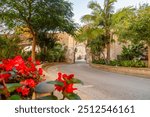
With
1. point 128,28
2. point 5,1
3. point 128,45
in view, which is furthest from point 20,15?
point 128,45

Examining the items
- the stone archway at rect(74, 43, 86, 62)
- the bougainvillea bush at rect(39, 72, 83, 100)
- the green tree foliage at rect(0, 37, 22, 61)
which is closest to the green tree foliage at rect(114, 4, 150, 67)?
the stone archway at rect(74, 43, 86, 62)

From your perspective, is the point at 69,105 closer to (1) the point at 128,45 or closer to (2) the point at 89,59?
(1) the point at 128,45

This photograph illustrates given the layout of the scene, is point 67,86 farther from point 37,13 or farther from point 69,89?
point 37,13

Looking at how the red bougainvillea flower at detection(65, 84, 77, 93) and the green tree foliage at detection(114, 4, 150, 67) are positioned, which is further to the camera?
the green tree foliage at detection(114, 4, 150, 67)

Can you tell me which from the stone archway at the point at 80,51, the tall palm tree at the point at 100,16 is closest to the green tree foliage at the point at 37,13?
the tall palm tree at the point at 100,16

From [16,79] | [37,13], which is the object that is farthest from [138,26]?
[16,79]

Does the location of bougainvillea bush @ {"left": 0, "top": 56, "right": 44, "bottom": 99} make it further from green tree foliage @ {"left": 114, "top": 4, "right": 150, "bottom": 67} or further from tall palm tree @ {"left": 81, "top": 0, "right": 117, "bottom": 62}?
tall palm tree @ {"left": 81, "top": 0, "right": 117, "bottom": 62}

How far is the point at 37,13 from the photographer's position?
15.7 meters

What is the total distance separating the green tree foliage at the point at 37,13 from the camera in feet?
50.4

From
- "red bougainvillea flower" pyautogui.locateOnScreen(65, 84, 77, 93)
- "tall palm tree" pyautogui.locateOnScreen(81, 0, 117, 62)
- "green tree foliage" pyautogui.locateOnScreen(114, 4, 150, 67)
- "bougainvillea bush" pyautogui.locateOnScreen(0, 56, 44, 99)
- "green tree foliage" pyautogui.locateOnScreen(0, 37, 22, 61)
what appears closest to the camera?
"red bougainvillea flower" pyautogui.locateOnScreen(65, 84, 77, 93)

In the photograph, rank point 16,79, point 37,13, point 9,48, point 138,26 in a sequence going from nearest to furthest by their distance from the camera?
point 16,79 < point 9,48 < point 138,26 < point 37,13

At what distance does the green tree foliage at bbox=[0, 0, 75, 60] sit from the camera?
15352mm

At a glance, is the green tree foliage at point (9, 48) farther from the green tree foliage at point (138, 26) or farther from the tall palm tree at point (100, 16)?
the tall palm tree at point (100, 16)

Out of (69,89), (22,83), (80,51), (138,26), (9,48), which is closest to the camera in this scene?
(69,89)
